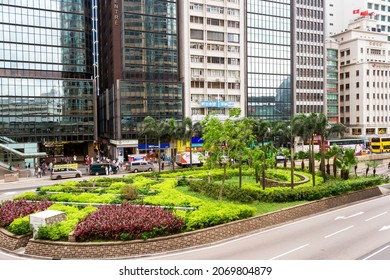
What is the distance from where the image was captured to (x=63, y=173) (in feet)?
156

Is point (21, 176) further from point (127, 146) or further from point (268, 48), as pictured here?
point (268, 48)

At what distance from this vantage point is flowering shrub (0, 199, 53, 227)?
20923mm

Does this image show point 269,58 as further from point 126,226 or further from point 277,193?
point 126,226

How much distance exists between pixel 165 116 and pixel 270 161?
153ft

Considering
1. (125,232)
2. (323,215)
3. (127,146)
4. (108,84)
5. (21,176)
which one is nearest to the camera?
(125,232)

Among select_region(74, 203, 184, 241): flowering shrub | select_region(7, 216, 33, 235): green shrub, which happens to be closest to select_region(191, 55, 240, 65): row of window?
select_region(74, 203, 184, 241): flowering shrub

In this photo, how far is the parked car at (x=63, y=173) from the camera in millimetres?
47188

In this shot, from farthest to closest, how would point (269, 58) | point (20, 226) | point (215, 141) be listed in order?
point (269, 58) → point (215, 141) → point (20, 226)

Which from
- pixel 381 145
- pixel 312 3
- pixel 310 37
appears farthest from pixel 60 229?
pixel 312 3

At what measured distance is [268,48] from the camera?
8462cm

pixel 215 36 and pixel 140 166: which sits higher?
pixel 215 36

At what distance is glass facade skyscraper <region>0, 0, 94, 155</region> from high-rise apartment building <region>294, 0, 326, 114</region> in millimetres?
50523

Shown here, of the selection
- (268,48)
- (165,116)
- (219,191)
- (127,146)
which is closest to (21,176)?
(127,146)

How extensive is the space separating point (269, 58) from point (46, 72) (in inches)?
1938
